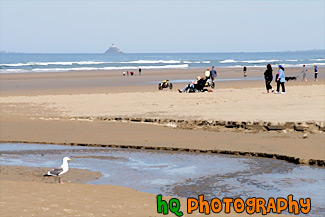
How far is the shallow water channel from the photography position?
1212 centimetres

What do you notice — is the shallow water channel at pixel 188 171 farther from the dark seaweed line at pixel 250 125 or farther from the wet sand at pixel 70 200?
the dark seaweed line at pixel 250 125

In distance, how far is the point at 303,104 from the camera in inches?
1042

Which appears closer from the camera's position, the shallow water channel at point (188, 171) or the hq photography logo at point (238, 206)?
the hq photography logo at point (238, 206)

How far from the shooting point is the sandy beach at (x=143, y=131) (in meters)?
11.0

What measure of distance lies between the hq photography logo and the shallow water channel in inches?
11.2

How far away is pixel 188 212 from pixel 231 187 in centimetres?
262

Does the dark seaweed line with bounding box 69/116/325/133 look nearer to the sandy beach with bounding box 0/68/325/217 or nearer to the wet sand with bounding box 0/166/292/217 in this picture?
the sandy beach with bounding box 0/68/325/217

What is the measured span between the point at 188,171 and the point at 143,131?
659 cm

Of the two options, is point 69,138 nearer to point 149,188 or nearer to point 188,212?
point 149,188

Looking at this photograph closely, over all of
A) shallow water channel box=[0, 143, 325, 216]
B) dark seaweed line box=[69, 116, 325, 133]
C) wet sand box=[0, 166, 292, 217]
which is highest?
dark seaweed line box=[69, 116, 325, 133]

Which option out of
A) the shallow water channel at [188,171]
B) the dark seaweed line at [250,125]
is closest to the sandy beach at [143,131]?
the dark seaweed line at [250,125]

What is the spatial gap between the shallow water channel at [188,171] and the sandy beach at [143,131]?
684mm

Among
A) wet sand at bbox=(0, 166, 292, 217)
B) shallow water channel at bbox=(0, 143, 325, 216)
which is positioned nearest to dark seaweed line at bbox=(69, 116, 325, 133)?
shallow water channel at bbox=(0, 143, 325, 216)

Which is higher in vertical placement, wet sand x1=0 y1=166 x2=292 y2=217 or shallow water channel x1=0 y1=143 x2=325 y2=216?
wet sand x1=0 y1=166 x2=292 y2=217
